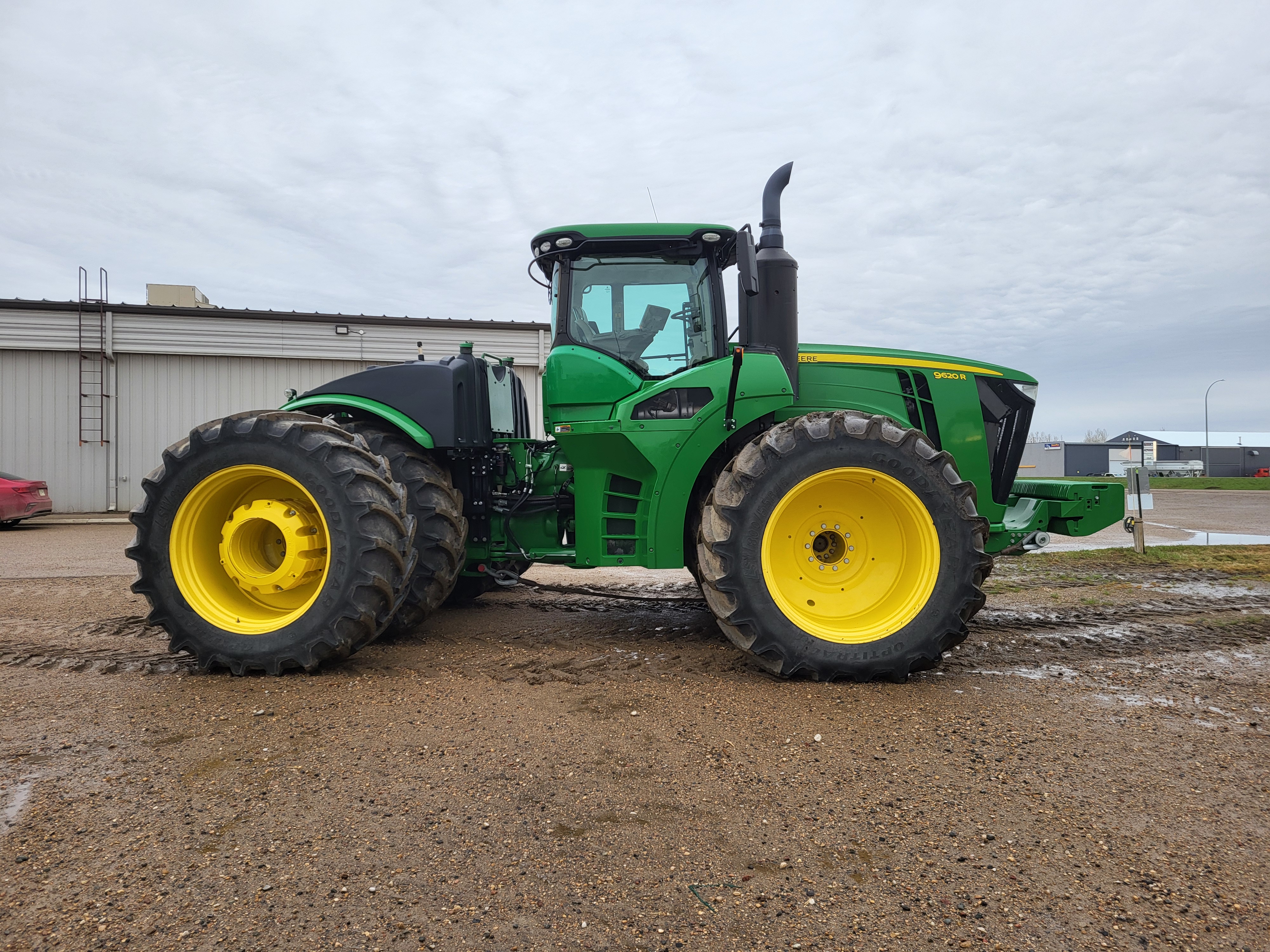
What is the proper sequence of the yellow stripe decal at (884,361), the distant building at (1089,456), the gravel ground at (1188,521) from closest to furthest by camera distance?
1. the yellow stripe decal at (884,361)
2. the gravel ground at (1188,521)
3. the distant building at (1089,456)

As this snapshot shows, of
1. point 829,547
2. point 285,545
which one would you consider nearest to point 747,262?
point 829,547

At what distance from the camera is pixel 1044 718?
3.29 m

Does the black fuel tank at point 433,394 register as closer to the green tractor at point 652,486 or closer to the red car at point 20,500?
the green tractor at point 652,486

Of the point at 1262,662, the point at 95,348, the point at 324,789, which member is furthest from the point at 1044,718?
the point at 95,348

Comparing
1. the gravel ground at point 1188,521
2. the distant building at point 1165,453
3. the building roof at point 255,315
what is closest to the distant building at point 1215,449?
the distant building at point 1165,453

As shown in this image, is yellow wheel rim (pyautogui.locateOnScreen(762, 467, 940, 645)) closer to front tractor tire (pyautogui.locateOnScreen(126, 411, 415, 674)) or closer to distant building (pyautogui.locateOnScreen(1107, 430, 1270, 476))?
front tractor tire (pyautogui.locateOnScreen(126, 411, 415, 674))

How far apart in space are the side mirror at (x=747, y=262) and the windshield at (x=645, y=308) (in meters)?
0.51

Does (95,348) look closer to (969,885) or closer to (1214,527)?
(969,885)

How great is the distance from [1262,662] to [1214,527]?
426 inches

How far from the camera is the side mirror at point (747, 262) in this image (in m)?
4.01

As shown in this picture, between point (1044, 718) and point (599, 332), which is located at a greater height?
point (599, 332)

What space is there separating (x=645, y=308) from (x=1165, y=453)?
7595cm

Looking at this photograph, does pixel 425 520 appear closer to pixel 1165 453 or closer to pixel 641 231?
pixel 641 231

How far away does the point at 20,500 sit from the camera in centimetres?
1302
